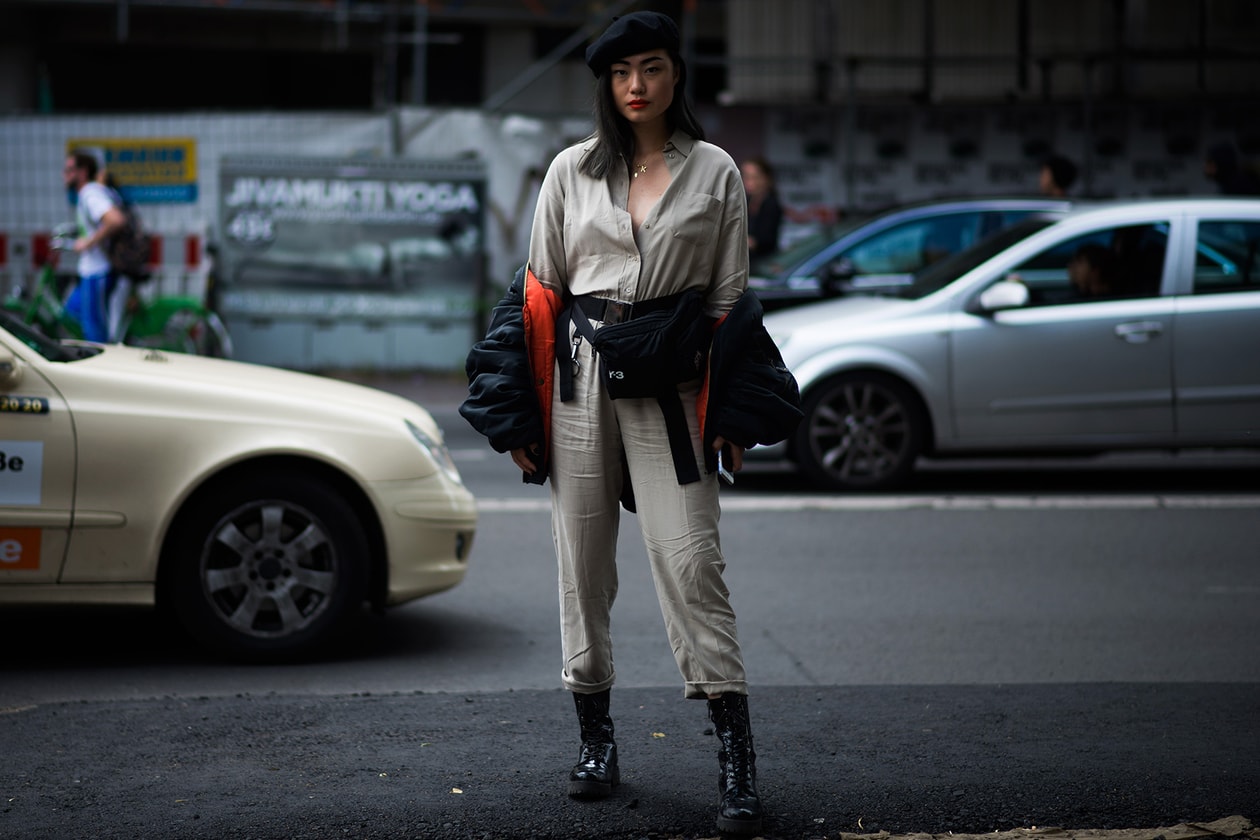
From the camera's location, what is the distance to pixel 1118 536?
7723 mm

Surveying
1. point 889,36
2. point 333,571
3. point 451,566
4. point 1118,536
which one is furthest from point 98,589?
point 889,36

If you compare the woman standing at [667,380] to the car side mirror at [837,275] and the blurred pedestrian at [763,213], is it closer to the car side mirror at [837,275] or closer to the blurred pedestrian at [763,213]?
the car side mirror at [837,275]

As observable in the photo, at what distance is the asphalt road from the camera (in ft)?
12.2

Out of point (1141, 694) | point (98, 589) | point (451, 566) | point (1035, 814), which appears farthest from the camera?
point (451, 566)

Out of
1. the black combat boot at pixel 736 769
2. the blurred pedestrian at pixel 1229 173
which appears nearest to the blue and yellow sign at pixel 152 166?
the blurred pedestrian at pixel 1229 173

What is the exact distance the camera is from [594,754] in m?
3.83

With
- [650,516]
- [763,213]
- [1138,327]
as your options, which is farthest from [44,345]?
[763,213]

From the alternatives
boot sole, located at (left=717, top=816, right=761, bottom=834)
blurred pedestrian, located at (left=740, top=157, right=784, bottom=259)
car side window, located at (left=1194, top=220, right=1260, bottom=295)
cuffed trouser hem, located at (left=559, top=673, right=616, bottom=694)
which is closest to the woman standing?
boot sole, located at (left=717, top=816, right=761, bottom=834)

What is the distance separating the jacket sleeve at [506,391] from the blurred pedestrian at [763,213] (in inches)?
326

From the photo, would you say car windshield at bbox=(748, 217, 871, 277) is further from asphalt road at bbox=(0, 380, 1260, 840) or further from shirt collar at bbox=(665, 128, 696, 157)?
shirt collar at bbox=(665, 128, 696, 157)

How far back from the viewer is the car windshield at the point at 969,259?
8.96 meters

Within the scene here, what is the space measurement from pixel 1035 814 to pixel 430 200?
11.4 meters

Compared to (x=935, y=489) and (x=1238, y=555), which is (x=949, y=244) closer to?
(x=935, y=489)

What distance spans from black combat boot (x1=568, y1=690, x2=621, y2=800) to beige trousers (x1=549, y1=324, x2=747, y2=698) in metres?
0.20
